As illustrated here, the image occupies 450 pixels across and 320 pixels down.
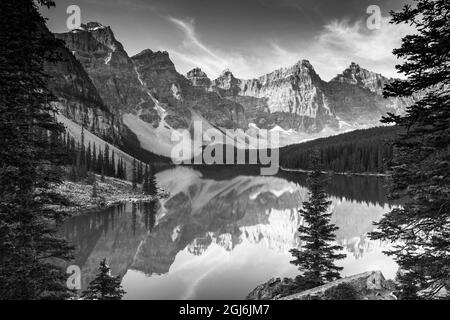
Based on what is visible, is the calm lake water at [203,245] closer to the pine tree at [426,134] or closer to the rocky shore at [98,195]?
the rocky shore at [98,195]

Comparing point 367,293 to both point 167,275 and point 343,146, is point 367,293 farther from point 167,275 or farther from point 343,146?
point 343,146

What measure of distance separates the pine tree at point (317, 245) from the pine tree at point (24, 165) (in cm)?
1221

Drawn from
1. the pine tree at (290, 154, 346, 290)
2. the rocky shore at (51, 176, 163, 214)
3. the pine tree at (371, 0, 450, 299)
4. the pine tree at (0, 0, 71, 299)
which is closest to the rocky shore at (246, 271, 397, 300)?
the pine tree at (371, 0, 450, 299)

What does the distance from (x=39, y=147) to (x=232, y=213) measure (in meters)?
42.1

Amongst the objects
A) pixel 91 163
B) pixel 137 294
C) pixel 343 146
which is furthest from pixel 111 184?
pixel 343 146

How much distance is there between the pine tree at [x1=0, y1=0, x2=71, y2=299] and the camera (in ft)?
33.0

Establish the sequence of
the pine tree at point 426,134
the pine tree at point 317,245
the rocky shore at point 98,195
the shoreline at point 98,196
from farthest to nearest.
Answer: the rocky shore at point 98,195, the shoreline at point 98,196, the pine tree at point 317,245, the pine tree at point 426,134

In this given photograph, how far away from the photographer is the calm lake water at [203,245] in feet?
78.3

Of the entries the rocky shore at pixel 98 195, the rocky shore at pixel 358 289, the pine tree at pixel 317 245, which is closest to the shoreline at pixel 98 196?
the rocky shore at pixel 98 195

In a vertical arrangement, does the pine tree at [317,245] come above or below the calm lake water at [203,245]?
above

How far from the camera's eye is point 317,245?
61.8 feet

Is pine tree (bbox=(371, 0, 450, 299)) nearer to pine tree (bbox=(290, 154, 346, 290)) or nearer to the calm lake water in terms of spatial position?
pine tree (bbox=(290, 154, 346, 290))

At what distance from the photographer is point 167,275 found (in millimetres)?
25406

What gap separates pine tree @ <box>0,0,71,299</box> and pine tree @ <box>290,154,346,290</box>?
40.1 ft
